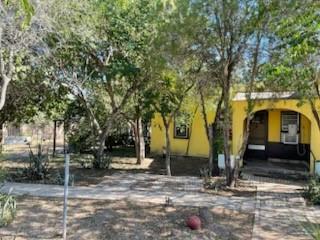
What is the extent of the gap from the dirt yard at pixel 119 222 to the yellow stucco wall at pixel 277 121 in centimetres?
562

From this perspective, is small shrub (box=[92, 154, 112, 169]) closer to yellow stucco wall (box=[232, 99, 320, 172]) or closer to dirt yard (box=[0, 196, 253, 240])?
yellow stucco wall (box=[232, 99, 320, 172])

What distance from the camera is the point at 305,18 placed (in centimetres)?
749

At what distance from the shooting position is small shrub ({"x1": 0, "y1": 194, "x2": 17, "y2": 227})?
6719 millimetres

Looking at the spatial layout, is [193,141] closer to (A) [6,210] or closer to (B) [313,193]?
(B) [313,193]

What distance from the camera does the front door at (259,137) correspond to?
1641cm

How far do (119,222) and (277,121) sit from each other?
1089 cm

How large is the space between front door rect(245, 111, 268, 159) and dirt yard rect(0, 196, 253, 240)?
9014mm

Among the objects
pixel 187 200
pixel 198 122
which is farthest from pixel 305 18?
pixel 198 122

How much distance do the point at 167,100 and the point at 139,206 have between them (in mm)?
5474

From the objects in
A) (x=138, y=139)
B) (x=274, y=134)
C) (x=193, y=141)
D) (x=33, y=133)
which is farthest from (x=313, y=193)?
(x=33, y=133)

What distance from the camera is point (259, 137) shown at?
54.3 ft

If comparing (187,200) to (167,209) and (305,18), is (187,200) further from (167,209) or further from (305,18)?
(305,18)

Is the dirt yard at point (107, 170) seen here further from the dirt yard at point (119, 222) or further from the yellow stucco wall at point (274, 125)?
the yellow stucco wall at point (274, 125)

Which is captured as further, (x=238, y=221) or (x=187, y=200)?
(x=187, y=200)
